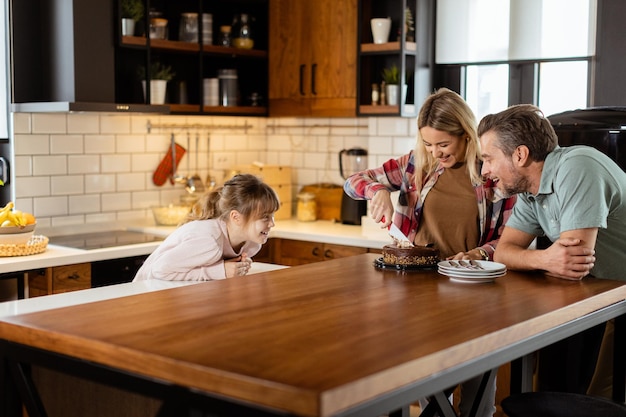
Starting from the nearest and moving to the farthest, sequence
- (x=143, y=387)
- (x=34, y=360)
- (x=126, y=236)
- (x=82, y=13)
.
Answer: (x=143, y=387) < (x=34, y=360) < (x=82, y=13) < (x=126, y=236)

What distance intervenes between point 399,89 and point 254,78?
1.26m

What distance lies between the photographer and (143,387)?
6.28 ft

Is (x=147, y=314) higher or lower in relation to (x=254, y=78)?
lower

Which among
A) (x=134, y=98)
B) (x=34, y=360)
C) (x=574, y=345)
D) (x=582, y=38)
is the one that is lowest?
(x=574, y=345)

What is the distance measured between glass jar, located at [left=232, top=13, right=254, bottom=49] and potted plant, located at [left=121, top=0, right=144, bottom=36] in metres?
0.84

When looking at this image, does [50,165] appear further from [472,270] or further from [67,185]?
[472,270]

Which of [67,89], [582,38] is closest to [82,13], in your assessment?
[67,89]

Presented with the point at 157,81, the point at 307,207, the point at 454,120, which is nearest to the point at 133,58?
the point at 157,81

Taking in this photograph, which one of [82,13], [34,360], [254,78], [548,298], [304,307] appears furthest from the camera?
[254,78]

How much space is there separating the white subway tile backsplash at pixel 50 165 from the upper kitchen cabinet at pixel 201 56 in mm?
567

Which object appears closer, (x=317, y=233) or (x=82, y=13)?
(x=82, y=13)

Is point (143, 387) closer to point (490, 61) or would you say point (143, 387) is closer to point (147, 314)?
point (147, 314)

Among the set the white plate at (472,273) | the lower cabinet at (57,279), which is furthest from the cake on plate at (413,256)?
the lower cabinet at (57,279)

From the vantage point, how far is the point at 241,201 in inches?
140
